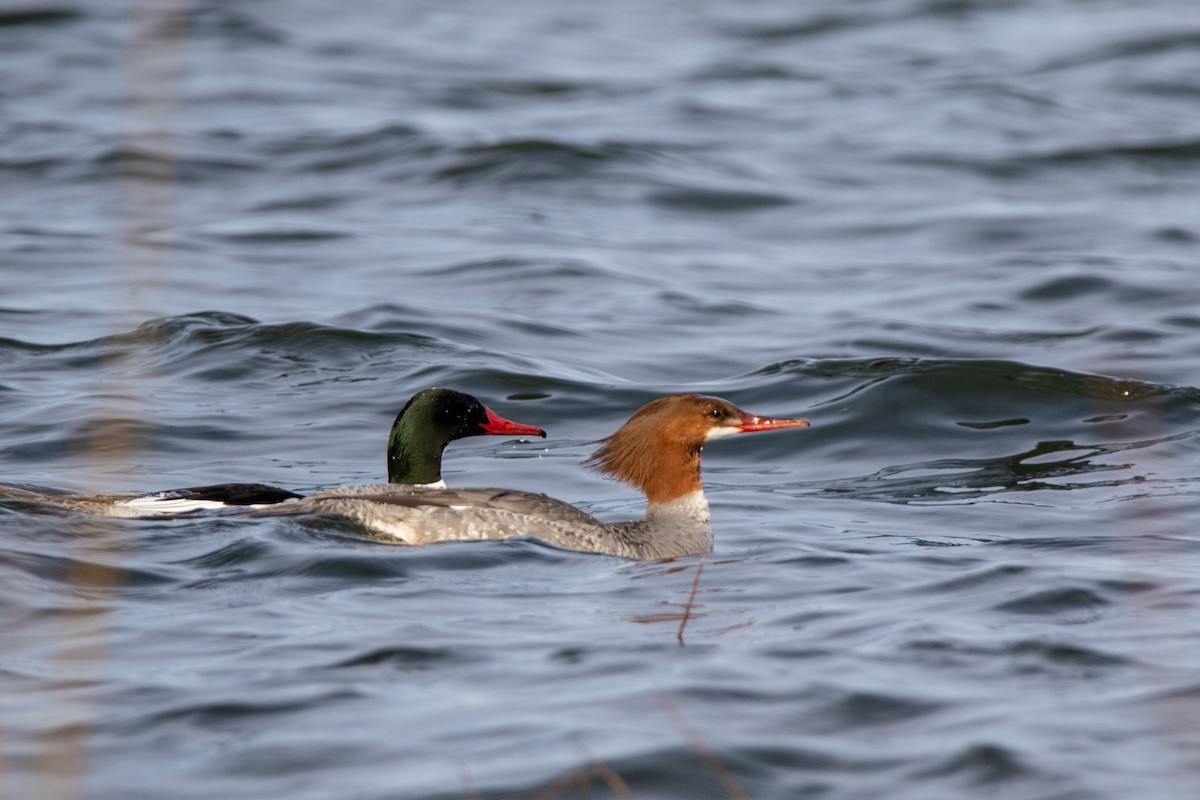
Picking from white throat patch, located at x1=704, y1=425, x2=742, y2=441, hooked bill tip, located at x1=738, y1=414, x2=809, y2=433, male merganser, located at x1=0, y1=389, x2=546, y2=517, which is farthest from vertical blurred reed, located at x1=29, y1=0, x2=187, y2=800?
hooked bill tip, located at x1=738, y1=414, x2=809, y2=433

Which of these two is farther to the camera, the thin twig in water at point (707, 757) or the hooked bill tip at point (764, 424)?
the hooked bill tip at point (764, 424)

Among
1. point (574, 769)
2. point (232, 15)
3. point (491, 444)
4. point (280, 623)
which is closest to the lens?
point (574, 769)

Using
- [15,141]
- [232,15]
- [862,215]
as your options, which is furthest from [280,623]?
[232,15]

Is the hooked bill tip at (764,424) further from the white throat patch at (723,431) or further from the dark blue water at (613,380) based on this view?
the dark blue water at (613,380)

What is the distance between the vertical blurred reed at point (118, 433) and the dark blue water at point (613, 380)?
0.08ft

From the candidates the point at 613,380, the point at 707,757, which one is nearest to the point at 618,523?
the point at 613,380

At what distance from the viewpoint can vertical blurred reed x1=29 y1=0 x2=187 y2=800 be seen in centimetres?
295

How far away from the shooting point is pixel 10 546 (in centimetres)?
712

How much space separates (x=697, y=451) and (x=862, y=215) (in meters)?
8.41

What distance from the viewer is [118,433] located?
3.90 m

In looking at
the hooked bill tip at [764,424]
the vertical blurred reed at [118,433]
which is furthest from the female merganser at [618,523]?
the vertical blurred reed at [118,433]

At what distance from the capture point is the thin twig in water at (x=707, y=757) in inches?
189

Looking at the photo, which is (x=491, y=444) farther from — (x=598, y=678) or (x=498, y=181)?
(x=498, y=181)

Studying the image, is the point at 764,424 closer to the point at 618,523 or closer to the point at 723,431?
the point at 723,431
